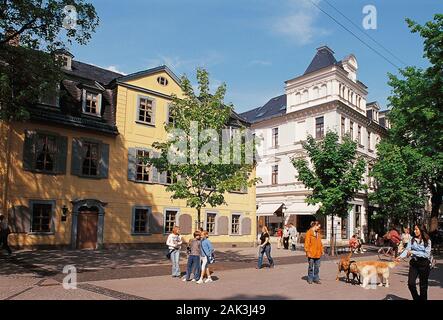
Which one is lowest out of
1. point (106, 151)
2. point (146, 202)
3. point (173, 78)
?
point (146, 202)

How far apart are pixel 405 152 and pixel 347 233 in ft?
30.9

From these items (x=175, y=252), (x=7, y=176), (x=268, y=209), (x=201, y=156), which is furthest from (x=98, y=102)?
(x=268, y=209)

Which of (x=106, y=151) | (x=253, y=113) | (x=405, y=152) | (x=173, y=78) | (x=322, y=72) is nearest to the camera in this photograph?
(x=106, y=151)

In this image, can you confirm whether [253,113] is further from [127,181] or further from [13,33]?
[13,33]

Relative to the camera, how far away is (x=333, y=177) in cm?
2494

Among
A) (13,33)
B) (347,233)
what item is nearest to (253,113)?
(347,233)

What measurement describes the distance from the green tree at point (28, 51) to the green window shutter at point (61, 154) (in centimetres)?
662

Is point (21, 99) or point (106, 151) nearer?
point (21, 99)

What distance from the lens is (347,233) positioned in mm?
38219

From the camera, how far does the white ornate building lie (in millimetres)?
37438

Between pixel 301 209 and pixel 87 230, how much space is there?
19.2 m

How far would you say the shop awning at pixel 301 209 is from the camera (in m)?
35.6

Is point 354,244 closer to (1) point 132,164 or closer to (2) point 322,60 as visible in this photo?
(1) point 132,164

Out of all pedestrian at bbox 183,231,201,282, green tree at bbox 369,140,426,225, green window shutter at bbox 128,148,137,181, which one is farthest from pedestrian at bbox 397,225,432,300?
green tree at bbox 369,140,426,225
